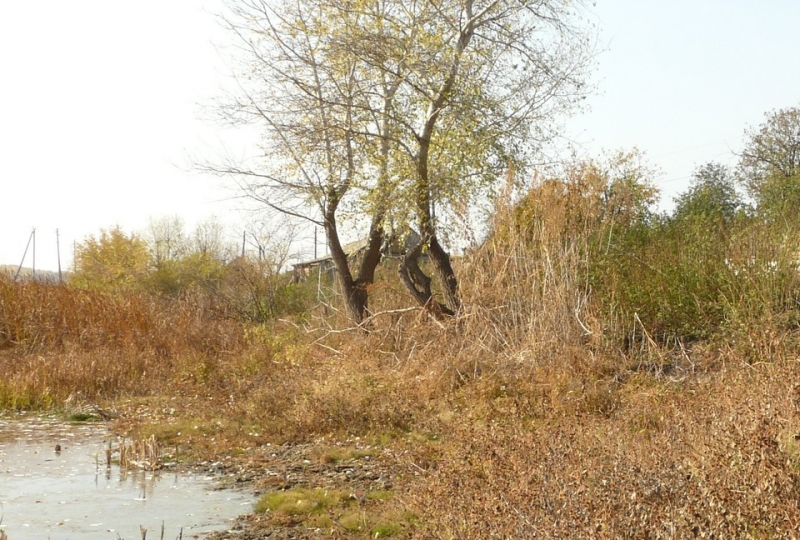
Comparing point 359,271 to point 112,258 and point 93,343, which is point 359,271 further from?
point 112,258

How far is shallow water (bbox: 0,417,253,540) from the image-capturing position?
675 centimetres

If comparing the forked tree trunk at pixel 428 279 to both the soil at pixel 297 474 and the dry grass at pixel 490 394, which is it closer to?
the dry grass at pixel 490 394

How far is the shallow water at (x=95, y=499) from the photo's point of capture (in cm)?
675

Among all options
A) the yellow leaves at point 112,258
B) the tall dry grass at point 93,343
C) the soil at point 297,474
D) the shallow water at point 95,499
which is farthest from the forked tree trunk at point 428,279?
the yellow leaves at point 112,258

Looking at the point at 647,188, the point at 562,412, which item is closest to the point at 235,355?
the point at 562,412

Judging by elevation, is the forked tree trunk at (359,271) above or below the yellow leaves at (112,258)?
below

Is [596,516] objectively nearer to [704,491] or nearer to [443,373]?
[704,491]

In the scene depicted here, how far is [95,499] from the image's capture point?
774 centimetres

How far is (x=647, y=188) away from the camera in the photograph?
2939 centimetres

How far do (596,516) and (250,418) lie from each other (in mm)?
7686

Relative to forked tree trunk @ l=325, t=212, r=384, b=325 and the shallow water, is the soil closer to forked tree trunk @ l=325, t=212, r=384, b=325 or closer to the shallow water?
the shallow water

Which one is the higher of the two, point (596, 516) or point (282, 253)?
point (282, 253)

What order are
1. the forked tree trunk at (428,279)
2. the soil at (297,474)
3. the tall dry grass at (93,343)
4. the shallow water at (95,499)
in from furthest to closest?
the forked tree trunk at (428,279)
the tall dry grass at (93,343)
the shallow water at (95,499)
the soil at (297,474)

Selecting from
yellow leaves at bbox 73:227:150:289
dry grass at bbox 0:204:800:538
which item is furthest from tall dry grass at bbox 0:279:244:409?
yellow leaves at bbox 73:227:150:289
